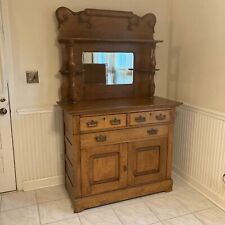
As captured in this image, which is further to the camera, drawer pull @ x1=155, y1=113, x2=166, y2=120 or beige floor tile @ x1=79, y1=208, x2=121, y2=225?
drawer pull @ x1=155, y1=113, x2=166, y2=120

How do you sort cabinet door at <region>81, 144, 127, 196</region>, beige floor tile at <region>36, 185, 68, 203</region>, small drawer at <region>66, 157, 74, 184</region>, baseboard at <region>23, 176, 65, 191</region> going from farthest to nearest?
1. baseboard at <region>23, 176, 65, 191</region>
2. beige floor tile at <region>36, 185, 68, 203</region>
3. small drawer at <region>66, 157, 74, 184</region>
4. cabinet door at <region>81, 144, 127, 196</region>

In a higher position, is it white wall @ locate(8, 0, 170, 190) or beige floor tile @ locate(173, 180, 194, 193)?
white wall @ locate(8, 0, 170, 190)

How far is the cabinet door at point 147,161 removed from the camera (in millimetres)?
2359

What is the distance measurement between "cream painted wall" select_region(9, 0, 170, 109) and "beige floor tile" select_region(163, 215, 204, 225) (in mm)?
1565

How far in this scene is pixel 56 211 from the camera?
2.27 meters

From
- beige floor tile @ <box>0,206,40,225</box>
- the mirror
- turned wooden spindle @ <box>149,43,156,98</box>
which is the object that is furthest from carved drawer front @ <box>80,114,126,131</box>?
beige floor tile @ <box>0,206,40,225</box>

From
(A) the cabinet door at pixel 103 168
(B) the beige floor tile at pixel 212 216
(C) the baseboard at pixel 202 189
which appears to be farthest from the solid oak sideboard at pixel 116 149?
(B) the beige floor tile at pixel 212 216

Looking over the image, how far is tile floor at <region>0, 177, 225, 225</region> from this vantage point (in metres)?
2.13

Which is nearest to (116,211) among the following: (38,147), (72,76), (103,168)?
(103,168)

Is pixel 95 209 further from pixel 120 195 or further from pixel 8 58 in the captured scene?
pixel 8 58

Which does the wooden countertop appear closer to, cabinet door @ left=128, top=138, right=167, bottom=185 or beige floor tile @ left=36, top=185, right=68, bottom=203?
cabinet door @ left=128, top=138, right=167, bottom=185

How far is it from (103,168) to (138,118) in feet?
1.81

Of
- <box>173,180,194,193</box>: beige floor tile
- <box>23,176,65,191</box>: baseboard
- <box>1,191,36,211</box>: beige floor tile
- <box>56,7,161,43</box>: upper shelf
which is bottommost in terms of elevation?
<box>1,191,36,211</box>: beige floor tile

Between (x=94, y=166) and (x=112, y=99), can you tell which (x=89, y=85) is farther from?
(x=94, y=166)
